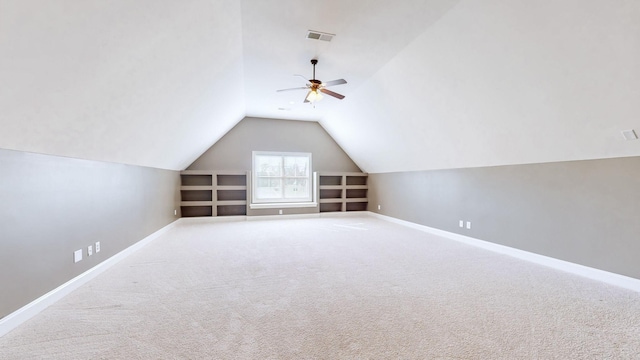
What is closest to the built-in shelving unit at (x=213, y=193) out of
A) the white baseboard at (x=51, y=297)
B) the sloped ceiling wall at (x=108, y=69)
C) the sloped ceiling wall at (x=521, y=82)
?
the sloped ceiling wall at (x=108, y=69)

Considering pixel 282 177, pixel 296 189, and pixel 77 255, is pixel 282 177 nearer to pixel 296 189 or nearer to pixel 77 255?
pixel 296 189

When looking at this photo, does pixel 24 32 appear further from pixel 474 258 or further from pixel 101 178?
pixel 474 258

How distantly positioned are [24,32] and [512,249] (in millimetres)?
5514

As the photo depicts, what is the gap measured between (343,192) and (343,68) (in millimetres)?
4399

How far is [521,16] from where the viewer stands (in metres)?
2.61

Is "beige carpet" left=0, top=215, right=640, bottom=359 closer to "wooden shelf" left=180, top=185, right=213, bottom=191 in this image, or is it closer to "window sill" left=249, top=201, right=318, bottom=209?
"wooden shelf" left=180, top=185, right=213, bottom=191

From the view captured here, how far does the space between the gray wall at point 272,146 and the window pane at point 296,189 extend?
1.90 ft

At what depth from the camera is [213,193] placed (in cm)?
733

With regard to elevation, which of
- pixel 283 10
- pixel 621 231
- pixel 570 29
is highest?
pixel 283 10

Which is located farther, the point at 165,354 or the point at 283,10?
the point at 283,10

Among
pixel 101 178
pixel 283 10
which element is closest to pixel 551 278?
pixel 283 10

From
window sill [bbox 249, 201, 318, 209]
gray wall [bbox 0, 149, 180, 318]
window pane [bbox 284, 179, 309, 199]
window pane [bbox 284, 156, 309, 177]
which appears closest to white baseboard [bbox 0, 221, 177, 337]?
gray wall [bbox 0, 149, 180, 318]

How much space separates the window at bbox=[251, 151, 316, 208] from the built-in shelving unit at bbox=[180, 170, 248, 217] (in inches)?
17.4

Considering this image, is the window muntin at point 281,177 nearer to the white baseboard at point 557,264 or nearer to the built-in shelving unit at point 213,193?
the built-in shelving unit at point 213,193
